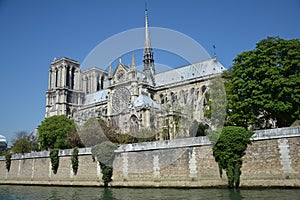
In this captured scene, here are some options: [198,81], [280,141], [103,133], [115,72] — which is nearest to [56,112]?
[115,72]

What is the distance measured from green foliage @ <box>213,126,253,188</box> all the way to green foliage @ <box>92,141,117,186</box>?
25.8 feet

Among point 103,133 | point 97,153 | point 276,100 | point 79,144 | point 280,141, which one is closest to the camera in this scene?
point 280,141

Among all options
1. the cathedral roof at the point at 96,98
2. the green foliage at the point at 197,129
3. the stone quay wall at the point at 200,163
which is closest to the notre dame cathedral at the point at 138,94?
the cathedral roof at the point at 96,98

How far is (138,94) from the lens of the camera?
136 feet

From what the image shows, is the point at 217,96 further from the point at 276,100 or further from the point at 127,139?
the point at 127,139

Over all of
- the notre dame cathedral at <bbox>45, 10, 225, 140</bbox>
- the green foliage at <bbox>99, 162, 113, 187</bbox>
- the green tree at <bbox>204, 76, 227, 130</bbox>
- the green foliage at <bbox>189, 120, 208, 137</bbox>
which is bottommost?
the green foliage at <bbox>99, 162, 113, 187</bbox>

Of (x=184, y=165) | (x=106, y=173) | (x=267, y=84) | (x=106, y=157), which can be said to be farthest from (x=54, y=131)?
(x=267, y=84)

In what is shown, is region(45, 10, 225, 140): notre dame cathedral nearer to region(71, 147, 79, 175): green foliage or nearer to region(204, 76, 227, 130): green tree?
region(204, 76, 227, 130): green tree

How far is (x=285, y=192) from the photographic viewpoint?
12984mm

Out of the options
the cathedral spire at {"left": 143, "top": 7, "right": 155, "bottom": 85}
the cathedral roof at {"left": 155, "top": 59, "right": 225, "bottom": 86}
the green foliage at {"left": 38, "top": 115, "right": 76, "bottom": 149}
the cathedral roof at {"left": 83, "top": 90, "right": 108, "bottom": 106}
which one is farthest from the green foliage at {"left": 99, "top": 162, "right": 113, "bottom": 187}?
the cathedral roof at {"left": 83, "top": 90, "right": 108, "bottom": 106}

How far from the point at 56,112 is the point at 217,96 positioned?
4139 cm

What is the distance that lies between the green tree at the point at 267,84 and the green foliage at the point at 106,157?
28.3 ft

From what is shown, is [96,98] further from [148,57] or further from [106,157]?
[106,157]

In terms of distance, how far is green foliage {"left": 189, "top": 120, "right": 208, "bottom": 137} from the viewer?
25761 millimetres
